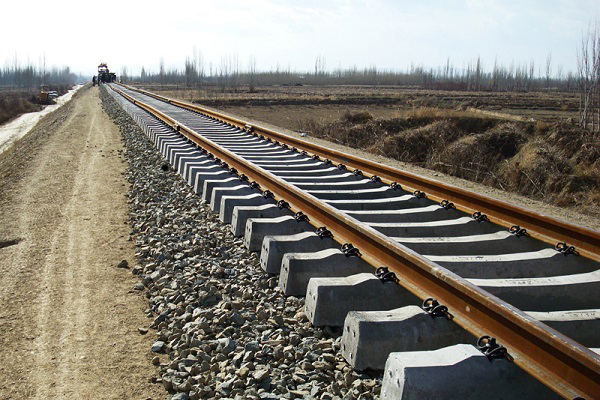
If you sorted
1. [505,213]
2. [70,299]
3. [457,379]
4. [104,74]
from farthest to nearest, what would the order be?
1. [104,74]
2. [505,213]
3. [70,299]
4. [457,379]

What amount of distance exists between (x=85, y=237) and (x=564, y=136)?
14.8m

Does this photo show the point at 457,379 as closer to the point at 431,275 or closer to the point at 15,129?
the point at 431,275

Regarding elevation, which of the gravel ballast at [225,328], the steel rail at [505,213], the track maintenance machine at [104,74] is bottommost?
the gravel ballast at [225,328]

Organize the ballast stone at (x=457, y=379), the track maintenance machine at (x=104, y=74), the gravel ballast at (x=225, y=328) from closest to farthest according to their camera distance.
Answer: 1. the ballast stone at (x=457, y=379)
2. the gravel ballast at (x=225, y=328)
3. the track maintenance machine at (x=104, y=74)

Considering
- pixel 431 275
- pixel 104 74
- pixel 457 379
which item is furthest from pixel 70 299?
pixel 104 74

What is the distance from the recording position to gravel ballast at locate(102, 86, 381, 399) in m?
3.34

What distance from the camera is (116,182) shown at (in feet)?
33.8

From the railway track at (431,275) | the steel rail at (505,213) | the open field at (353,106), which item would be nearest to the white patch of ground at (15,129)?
the open field at (353,106)

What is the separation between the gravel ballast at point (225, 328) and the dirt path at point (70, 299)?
195 mm

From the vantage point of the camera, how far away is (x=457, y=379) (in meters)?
2.76

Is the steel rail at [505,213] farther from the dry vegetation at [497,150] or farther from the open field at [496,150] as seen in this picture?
the dry vegetation at [497,150]

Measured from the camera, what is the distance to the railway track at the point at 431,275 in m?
2.80

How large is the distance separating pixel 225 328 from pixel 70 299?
166cm

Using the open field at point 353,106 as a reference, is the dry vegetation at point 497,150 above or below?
below
